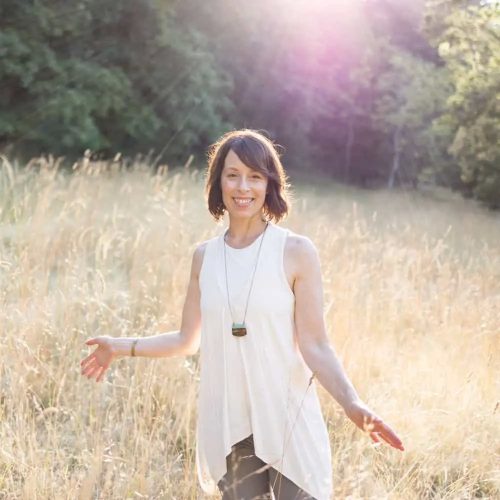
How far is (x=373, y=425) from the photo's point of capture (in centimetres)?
182

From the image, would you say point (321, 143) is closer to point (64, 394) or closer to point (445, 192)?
point (445, 192)

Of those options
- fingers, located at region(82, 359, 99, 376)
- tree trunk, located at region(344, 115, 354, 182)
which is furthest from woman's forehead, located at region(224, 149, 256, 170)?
tree trunk, located at region(344, 115, 354, 182)

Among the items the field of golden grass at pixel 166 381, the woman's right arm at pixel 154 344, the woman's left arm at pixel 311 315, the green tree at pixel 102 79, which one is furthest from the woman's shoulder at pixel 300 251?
the green tree at pixel 102 79

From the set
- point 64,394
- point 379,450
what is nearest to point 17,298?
point 64,394

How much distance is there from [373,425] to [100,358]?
1.00m

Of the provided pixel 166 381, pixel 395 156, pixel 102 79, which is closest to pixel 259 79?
pixel 395 156

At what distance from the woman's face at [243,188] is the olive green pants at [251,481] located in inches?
27.7

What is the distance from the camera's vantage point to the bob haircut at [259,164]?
2.20 m

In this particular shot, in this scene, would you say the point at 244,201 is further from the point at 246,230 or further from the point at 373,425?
the point at 373,425

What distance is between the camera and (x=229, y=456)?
2.19m

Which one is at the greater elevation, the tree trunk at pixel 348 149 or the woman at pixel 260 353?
the woman at pixel 260 353

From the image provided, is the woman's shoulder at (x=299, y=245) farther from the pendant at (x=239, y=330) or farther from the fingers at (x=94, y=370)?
the fingers at (x=94, y=370)

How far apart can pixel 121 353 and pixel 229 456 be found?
0.51m

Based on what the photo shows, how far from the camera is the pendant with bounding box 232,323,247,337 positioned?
6.82ft
